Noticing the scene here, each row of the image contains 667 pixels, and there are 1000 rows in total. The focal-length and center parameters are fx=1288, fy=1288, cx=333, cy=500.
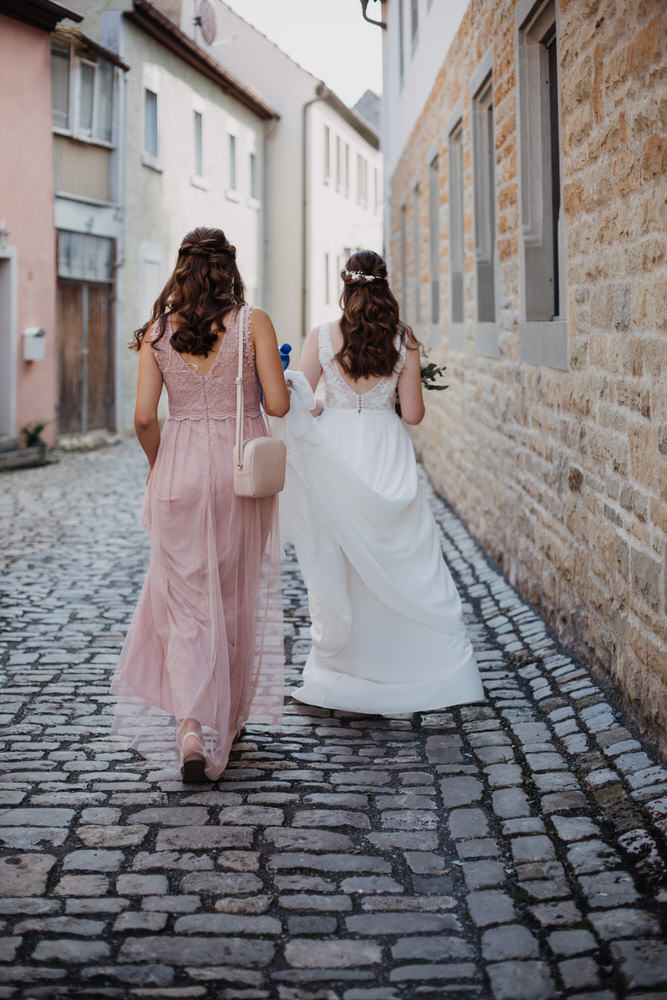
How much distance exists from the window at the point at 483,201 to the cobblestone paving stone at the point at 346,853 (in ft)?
13.4

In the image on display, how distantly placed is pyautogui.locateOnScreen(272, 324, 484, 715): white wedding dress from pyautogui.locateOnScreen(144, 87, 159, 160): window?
59.6 ft

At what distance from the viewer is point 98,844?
3912 millimetres

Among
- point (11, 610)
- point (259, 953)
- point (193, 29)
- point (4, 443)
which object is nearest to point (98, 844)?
point (259, 953)

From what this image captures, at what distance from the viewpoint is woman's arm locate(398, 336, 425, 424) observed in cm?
571

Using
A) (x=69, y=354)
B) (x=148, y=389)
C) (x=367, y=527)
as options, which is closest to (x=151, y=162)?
(x=69, y=354)

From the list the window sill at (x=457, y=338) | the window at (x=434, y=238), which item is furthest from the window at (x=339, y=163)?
the window sill at (x=457, y=338)

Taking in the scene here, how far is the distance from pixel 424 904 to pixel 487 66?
21.6ft

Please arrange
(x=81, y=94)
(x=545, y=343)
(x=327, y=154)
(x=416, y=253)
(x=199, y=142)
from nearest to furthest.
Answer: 1. (x=545, y=343)
2. (x=416, y=253)
3. (x=81, y=94)
4. (x=199, y=142)
5. (x=327, y=154)

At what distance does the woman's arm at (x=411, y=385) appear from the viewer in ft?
18.7

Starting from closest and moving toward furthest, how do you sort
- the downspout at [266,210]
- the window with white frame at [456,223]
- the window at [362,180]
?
the window with white frame at [456,223], the downspout at [266,210], the window at [362,180]

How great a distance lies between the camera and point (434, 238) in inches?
545

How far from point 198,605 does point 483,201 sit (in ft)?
19.5

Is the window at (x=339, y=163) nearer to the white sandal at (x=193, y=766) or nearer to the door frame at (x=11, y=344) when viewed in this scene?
the door frame at (x=11, y=344)

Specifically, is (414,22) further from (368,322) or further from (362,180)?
(362,180)
